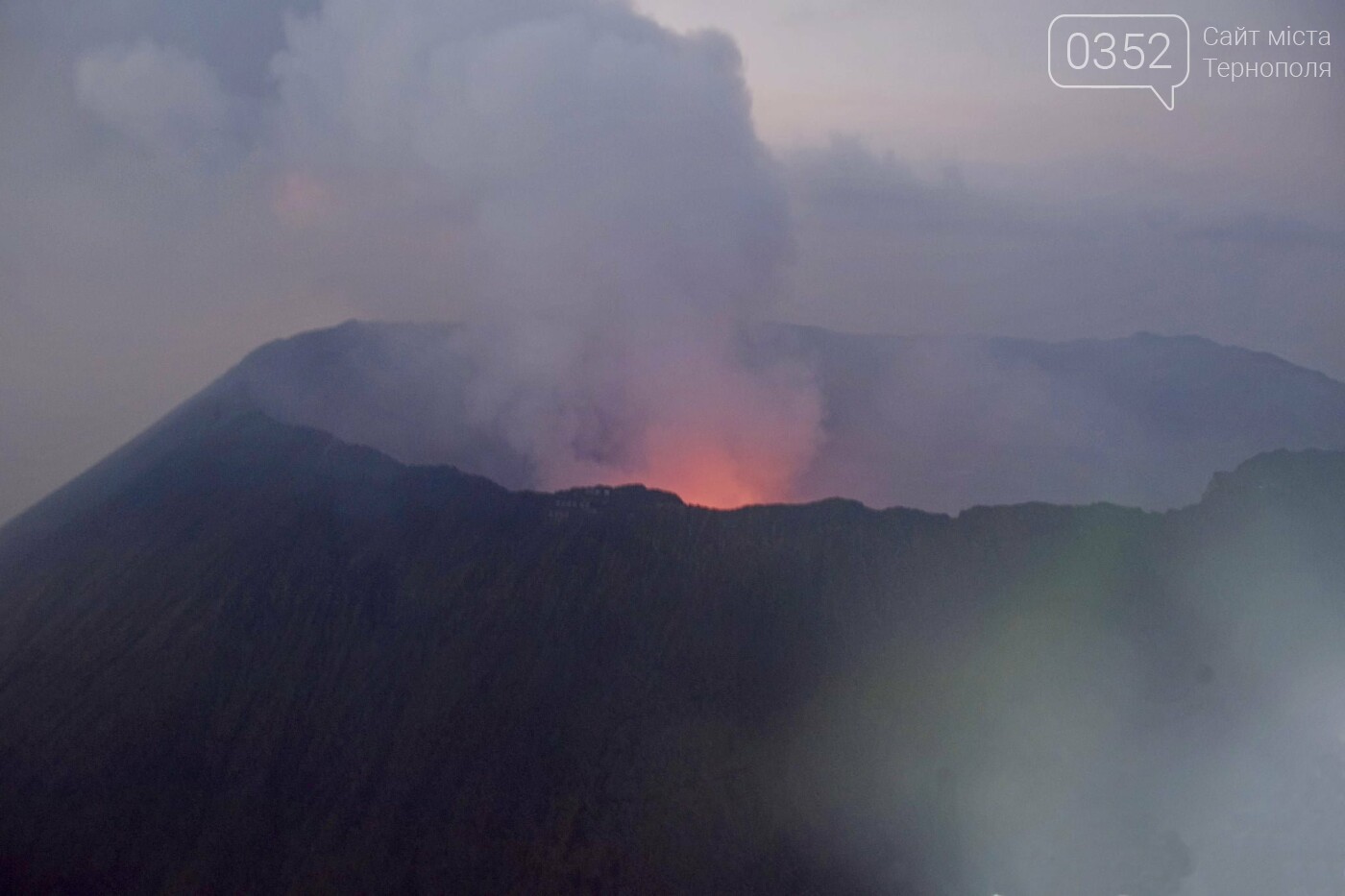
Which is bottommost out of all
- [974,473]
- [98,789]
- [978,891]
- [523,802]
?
[98,789]

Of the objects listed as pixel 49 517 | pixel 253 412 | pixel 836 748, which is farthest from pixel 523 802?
pixel 49 517

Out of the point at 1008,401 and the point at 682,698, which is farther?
the point at 1008,401

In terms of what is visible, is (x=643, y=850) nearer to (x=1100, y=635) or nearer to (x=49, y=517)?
(x=1100, y=635)

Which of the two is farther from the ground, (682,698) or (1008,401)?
(1008,401)

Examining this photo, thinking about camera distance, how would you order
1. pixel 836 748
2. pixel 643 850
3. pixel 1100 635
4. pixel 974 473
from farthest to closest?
pixel 974 473, pixel 1100 635, pixel 836 748, pixel 643 850

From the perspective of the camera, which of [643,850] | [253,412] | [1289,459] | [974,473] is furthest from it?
[974,473]

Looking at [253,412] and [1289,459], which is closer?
[1289,459]

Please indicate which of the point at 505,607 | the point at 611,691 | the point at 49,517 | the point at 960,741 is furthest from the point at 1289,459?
the point at 49,517

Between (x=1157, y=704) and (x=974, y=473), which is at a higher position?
(x=974, y=473)
